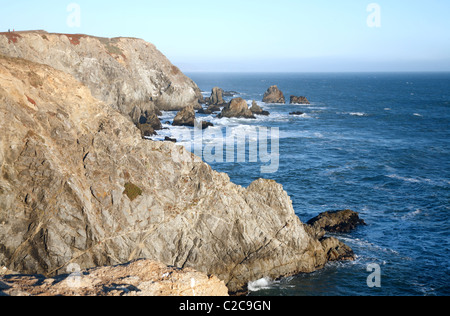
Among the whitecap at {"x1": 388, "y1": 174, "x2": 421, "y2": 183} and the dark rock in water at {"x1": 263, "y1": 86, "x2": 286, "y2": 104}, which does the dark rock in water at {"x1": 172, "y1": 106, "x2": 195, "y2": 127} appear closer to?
the whitecap at {"x1": 388, "y1": 174, "x2": 421, "y2": 183}

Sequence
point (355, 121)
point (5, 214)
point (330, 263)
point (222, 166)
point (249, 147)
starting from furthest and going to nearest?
point (355, 121) < point (249, 147) < point (222, 166) < point (330, 263) < point (5, 214)

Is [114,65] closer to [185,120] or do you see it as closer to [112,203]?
[185,120]

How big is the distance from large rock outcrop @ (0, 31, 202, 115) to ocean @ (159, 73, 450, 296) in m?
9.27

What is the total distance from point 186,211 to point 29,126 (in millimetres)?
11796

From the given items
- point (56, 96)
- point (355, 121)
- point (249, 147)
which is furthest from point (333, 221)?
A: point (355, 121)

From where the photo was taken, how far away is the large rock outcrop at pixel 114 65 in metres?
73.9

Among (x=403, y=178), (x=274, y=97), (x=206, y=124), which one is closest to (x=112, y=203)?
(x=403, y=178)

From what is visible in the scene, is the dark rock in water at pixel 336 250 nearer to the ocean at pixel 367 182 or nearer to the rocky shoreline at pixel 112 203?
the rocky shoreline at pixel 112 203

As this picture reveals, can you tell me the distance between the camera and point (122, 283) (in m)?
12.9

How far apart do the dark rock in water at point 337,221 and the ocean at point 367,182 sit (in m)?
0.97

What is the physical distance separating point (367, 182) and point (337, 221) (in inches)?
591

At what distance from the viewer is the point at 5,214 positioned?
72.5ft

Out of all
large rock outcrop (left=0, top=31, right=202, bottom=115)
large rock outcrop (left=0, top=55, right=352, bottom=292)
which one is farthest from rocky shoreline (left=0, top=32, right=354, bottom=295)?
large rock outcrop (left=0, top=31, right=202, bottom=115)

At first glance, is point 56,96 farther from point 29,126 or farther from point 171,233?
point 171,233
